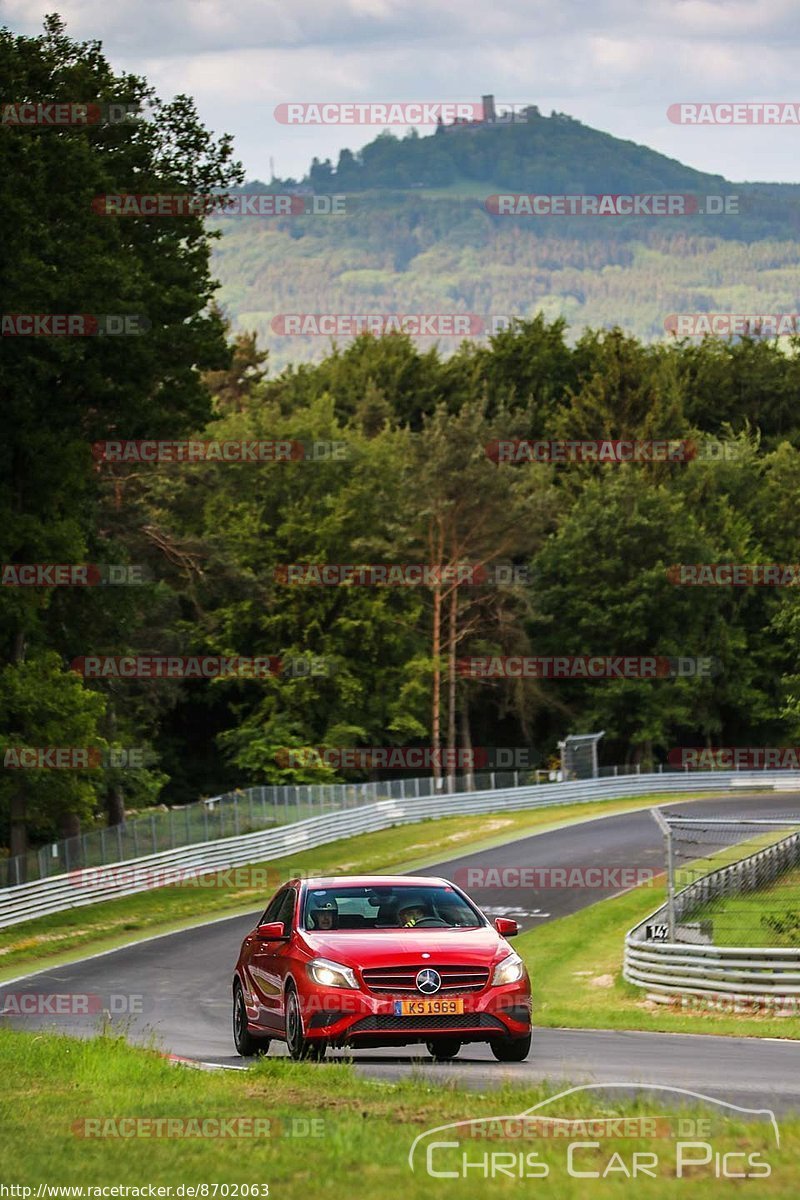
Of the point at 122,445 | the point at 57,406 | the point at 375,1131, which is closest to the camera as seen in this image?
the point at 375,1131

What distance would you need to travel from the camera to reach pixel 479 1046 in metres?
16.8

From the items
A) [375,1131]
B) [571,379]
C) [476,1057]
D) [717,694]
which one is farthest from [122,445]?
[571,379]

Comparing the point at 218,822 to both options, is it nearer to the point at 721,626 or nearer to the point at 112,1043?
the point at 112,1043

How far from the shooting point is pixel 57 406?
37719 millimetres

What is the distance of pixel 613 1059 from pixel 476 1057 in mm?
1228

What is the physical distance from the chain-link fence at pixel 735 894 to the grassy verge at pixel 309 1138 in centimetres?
1346

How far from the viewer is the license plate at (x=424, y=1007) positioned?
13.3 m
